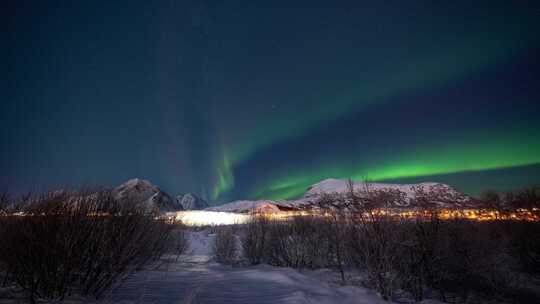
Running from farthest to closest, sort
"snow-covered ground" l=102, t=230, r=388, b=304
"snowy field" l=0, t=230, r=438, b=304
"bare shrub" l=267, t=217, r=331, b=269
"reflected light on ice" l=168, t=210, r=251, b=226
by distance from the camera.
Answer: "reflected light on ice" l=168, t=210, r=251, b=226, "bare shrub" l=267, t=217, r=331, b=269, "snow-covered ground" l=102, t=230, r=388, b=304, "snowy field" l=0, t=230, r=438, b=304

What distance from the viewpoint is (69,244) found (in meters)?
3.38

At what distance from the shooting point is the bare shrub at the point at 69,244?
3.14m

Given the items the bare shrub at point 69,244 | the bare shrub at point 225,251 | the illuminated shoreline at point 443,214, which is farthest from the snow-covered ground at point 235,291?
the bare shrub at point 225,251

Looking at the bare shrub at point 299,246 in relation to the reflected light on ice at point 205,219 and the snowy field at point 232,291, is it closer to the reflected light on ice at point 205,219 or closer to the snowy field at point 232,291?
the reflected light on ice at point 205,219

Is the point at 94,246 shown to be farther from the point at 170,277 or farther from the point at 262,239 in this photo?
the point at 262,239

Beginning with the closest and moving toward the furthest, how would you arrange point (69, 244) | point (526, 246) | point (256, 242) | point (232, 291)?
point (69, 244), point (232, 291), point (526, 246), point (256, 242)

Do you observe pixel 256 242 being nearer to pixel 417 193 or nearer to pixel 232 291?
pixel 232 291

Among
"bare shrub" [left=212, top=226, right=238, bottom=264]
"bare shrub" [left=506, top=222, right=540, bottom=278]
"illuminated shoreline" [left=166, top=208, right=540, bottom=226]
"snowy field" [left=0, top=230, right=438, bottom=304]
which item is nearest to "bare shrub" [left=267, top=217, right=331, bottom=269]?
"illuminated shoreline" [left=166, top=208, right=540, bottom=226]

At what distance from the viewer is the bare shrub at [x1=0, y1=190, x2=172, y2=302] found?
3.14 meters

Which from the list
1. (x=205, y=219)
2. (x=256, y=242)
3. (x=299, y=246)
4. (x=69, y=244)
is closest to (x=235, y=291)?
(x=69, y=244)

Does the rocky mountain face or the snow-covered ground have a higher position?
the rocky mountain face

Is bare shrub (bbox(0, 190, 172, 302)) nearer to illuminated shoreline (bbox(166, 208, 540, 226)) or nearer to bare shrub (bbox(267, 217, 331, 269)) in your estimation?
illuminated shoreline (bbox(166, 208, 540, 226))

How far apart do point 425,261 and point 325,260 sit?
11.1ft

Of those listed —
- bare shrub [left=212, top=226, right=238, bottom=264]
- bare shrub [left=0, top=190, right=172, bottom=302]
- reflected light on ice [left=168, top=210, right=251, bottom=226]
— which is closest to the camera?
bare shrub [left=0, top=190, right=172, bottom=302]
